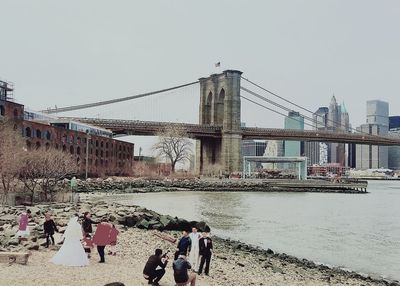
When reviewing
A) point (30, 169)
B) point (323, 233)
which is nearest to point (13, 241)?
point (323, 233)

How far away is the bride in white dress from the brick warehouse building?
4250cm

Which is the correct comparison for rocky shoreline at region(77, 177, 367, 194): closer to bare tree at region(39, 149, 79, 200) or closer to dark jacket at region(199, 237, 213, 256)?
bare tree at region(39, 149, 79, 200)

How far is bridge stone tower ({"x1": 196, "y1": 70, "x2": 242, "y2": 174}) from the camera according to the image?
97.4 m

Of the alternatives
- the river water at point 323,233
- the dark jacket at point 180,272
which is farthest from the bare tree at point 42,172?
the dark jacket at point 180,272

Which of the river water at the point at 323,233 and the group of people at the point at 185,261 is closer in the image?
the group of people at the point at 185,261

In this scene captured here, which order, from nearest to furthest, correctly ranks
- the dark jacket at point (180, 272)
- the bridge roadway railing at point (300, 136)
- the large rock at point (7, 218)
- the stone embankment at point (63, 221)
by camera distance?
the dark jacket at point (180, 272), the stone embankment at point (63, 221), the large rock at point (7, 218), the bridge roadway railing at point (300, 136)

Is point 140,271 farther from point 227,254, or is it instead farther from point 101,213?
point 101,213

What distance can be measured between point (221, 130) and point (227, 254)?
269 ft

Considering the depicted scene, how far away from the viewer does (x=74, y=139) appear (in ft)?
222

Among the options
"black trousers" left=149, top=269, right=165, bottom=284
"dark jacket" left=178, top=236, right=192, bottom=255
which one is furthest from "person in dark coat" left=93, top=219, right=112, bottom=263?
"black trousers" left=149, top=269, right=165, bottom=284

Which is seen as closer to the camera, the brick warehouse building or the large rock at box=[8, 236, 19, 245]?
the large rock at box=[8, 236, 19, 245]

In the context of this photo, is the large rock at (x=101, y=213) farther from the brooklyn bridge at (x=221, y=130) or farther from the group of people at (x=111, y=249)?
→ the brooklyn bridge at (x=221, y=130)

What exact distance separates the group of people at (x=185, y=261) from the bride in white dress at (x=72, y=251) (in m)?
1.93

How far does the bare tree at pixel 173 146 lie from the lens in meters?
85.4
